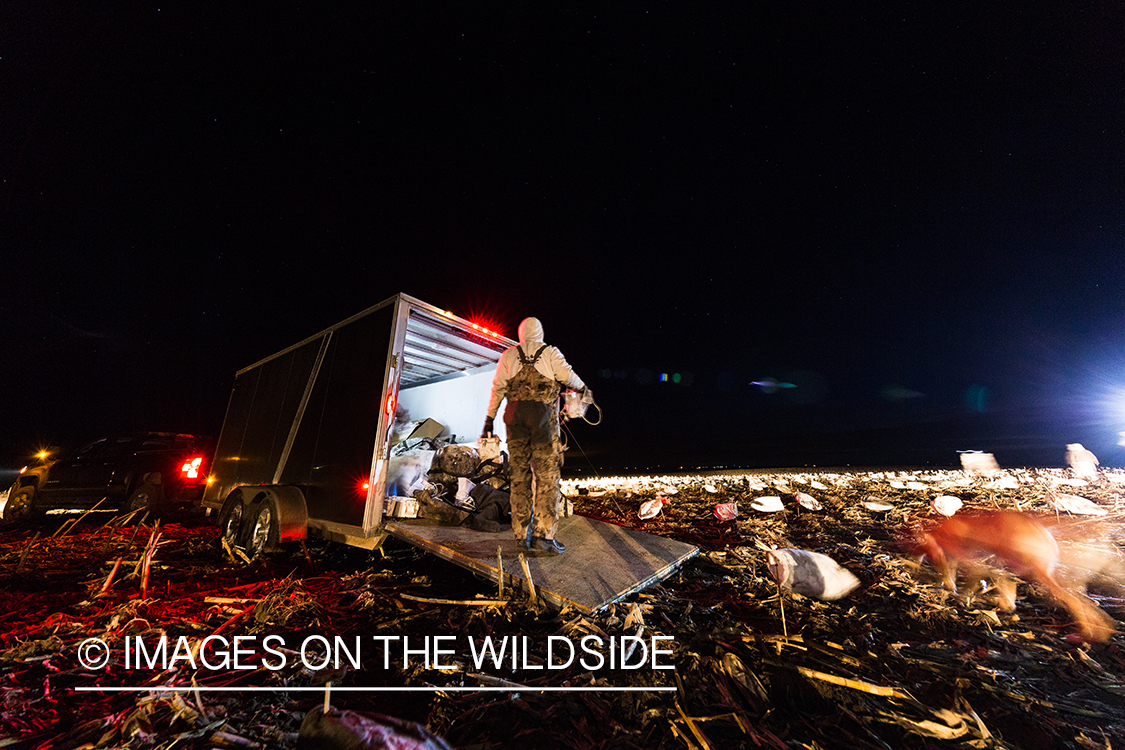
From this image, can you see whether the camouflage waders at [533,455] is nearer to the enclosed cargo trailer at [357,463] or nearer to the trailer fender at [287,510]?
the enclosed cargo trailer at [357,463]

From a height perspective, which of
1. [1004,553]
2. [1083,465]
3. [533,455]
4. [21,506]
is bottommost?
[21,506]

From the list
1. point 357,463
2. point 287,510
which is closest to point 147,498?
point 287,510

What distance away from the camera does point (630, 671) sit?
1.97 meters

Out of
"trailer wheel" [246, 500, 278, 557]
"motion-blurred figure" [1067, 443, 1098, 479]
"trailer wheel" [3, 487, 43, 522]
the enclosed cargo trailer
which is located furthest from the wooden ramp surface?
"motion-blurred figure" [1067, 443, 1098, 479]

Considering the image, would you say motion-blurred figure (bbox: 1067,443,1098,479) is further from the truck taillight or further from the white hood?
the truck taillight

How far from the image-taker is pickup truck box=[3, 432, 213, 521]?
6691 millimetres

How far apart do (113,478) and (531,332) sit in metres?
8.55

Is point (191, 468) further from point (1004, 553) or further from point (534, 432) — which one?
Result: point (1004, 553)

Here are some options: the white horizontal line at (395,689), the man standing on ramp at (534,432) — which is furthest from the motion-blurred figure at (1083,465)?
the white horizontal line at (395,689)

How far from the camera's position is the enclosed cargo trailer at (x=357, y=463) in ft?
11.1

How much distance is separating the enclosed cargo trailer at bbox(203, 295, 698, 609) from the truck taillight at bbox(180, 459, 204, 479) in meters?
2.59

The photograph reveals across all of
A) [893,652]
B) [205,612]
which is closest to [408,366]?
[205,612]

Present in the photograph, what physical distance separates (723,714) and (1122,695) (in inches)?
78.0

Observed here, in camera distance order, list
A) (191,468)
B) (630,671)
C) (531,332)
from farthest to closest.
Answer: (191,468) → (531,332) → (630,671)
